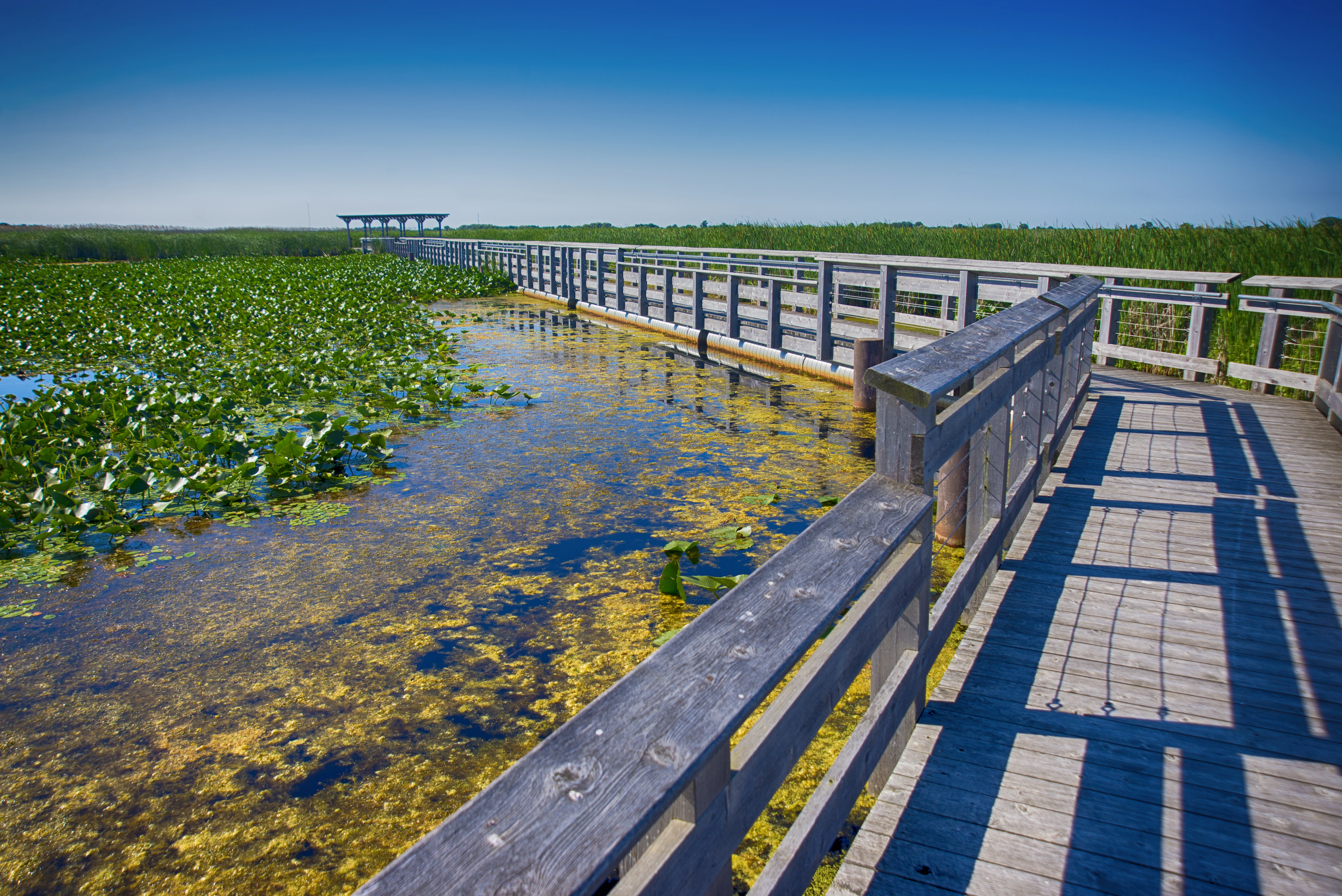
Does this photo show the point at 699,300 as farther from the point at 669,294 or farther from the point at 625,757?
the point at 625,757

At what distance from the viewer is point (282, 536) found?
4.79 m

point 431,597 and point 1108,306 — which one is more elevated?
point 1108,306

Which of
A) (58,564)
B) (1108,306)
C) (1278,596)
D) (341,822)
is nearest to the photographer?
(341,822)

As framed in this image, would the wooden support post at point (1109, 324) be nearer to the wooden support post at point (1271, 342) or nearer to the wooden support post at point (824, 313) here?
the wooden support post at point (1271, 342)

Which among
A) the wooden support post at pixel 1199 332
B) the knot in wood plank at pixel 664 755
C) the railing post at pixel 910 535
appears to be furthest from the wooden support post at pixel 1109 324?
the knot in wood plank at pixel 664 755

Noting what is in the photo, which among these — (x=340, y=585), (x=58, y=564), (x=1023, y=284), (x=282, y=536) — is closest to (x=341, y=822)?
(x=340, y=585)

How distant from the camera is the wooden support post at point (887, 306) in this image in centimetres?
802

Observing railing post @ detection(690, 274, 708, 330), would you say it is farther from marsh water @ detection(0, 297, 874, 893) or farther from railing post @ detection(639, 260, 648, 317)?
marsh water @ detection(0, 297, 874, 893)

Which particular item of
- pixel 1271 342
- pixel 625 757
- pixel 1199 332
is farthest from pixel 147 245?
pixel 625 757

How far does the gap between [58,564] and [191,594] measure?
1.01 m

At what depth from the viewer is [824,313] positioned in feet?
30.9

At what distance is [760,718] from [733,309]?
32.7ft

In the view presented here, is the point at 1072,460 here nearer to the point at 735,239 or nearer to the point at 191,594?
the point at 191,594

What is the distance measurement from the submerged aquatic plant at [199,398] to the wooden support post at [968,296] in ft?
14.3
